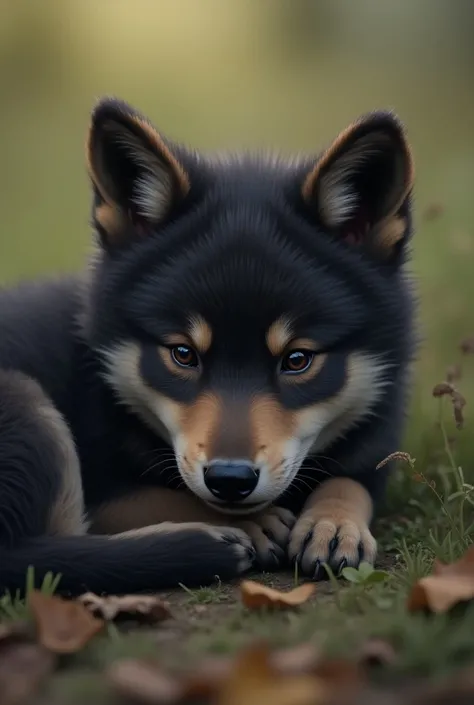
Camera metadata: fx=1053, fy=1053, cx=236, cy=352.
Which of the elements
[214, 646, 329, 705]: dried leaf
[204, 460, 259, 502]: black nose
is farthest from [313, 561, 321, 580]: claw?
Answer: [214, 646, 329, 705]: dried leaf

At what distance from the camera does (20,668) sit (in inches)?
98.0

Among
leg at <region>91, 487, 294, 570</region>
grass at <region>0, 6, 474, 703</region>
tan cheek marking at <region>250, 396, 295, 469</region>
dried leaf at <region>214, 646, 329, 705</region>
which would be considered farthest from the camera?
leg at <region>91, 487, 294, 570</region>

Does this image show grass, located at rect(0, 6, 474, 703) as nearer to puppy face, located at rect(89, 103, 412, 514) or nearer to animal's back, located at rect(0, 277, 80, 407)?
puppy face, located at rect(89, 103, 412, 514)

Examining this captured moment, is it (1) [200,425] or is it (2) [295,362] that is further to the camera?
(2) [295,362]

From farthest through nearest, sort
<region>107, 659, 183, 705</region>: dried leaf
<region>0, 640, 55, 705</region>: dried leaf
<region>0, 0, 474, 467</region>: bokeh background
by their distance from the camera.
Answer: <region>0, 0, 474, 467</region>: bokeh background
<region>0, 640, 55, 705</region>: dried leaf
<region>107, 659, 183, 705</region>: dried leaf

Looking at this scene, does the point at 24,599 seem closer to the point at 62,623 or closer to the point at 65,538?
the point at 65,538

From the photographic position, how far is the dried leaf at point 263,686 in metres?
2.02

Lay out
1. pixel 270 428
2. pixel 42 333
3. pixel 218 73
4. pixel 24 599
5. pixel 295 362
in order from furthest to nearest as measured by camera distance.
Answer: pixel 218 73, pixel 42 333, pixel 295 362, pixel 270 428, pixel 24 599

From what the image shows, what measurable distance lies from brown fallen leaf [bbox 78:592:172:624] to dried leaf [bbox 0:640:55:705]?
30cm

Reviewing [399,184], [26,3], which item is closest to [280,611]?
[399,184]

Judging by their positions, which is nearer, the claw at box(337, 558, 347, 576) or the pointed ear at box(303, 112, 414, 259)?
the claw at box(337, 558, 347, 576)

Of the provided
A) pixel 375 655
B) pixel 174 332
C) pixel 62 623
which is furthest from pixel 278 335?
pixel 375 655

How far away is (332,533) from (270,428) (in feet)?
1.60

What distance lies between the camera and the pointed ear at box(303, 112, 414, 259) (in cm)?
374
